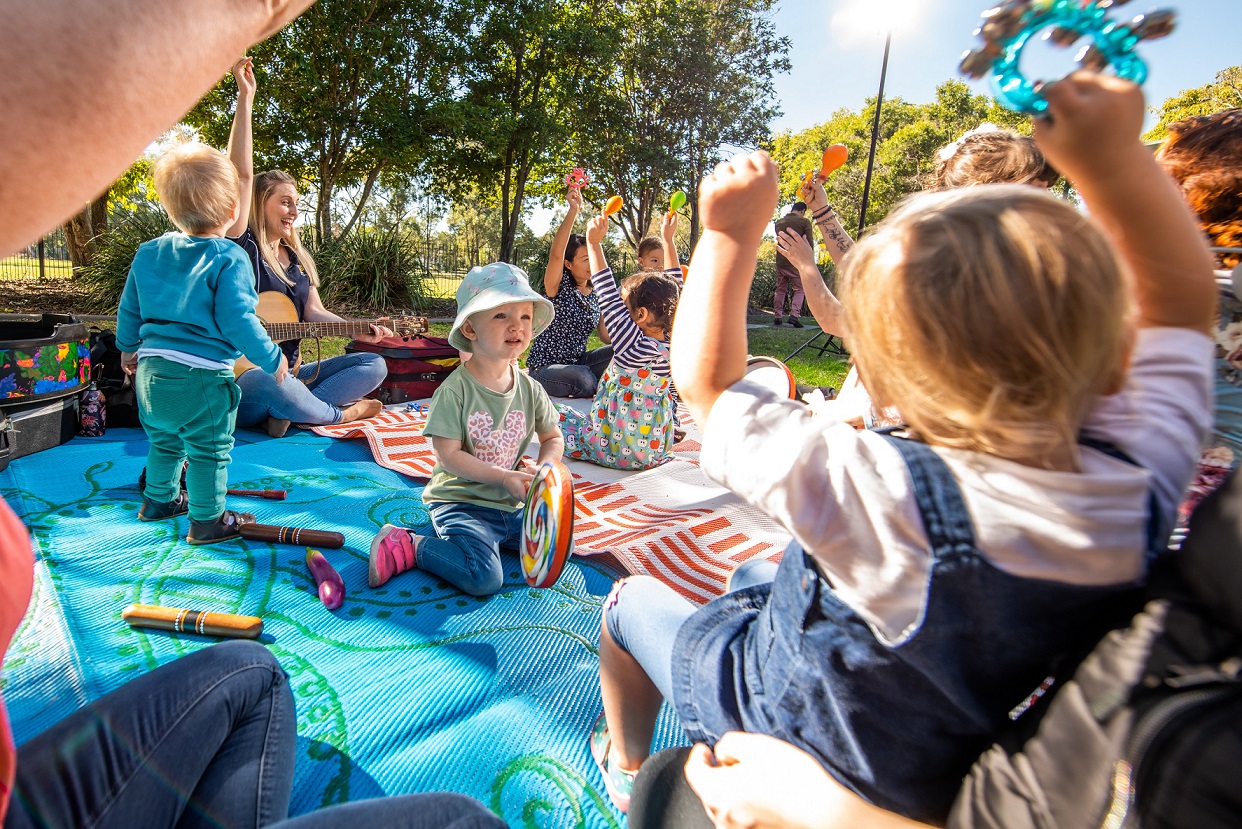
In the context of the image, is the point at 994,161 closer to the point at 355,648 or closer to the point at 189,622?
the point at 355,648

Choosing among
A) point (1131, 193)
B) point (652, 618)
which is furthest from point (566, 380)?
point (1131, 193)

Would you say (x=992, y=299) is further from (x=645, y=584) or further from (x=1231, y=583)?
(x=645, y=584)

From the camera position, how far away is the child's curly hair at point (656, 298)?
4.07 metres

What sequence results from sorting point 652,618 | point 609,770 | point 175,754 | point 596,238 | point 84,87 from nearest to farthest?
1. point 84,87
2. point 175,754
3. point 652,618
4. point 609,770
5. point 596,238

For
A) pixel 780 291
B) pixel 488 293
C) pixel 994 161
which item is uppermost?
pixel 780 291

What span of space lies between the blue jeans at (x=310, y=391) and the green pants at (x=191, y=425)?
98cm

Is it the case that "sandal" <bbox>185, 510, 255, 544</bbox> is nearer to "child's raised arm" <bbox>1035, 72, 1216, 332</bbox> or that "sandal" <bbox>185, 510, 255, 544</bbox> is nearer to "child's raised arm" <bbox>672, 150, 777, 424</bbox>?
"child's raised arm" <bbox>672, 150, 777, 424</bbox>

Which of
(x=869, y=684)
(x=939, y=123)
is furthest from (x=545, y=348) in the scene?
(x=939, y=123)

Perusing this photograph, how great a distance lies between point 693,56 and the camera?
57.5 feet

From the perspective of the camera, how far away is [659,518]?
10.8ft

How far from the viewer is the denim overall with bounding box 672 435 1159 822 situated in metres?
0.78

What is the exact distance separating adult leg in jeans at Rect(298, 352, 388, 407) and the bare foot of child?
10 centimetres

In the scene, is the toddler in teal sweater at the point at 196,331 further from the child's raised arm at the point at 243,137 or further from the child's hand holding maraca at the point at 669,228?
the child's hand holding maraca at the point at 669,228

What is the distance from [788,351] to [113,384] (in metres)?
7.98
